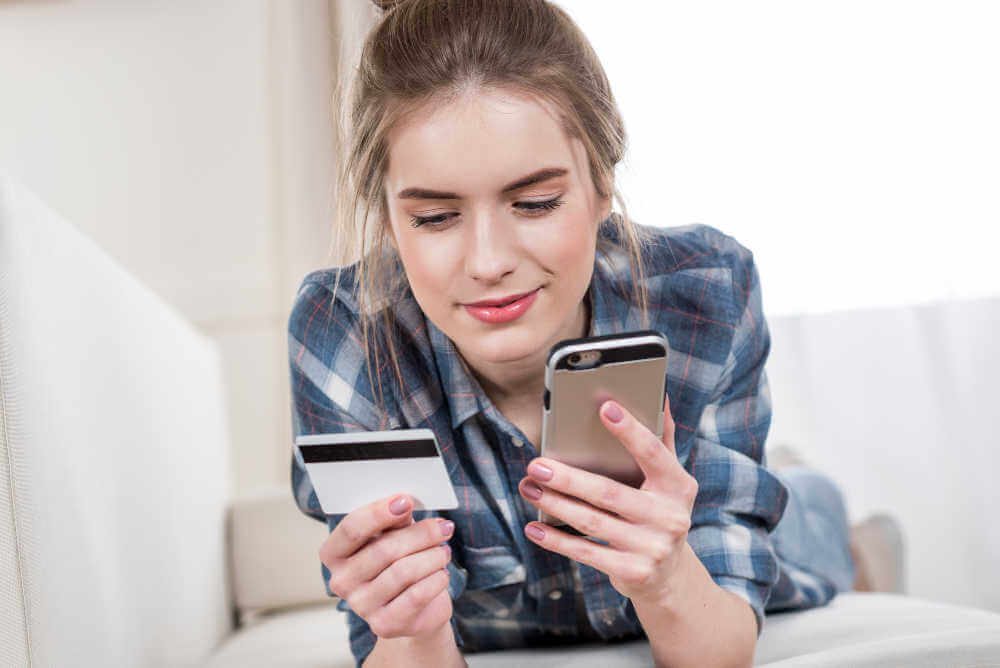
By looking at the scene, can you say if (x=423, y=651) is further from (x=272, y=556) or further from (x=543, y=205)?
(x=272, y=556)

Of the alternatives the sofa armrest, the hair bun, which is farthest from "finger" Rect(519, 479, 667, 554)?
the sofa armrest

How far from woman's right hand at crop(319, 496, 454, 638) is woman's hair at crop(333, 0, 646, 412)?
0.31 meters

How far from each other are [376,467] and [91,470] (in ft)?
1.48

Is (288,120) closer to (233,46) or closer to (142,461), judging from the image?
(233,46)

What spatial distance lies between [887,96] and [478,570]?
211 cm

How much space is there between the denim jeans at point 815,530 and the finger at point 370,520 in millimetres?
755

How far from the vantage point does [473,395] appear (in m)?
0.95

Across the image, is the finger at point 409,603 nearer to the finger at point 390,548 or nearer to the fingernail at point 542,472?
the finger at point 390,548

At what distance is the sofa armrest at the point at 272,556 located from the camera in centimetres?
153

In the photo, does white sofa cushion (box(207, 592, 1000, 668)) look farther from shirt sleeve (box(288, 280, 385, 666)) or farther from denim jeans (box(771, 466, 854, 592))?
shirt sleeve (box(288, 280, 385, 666))

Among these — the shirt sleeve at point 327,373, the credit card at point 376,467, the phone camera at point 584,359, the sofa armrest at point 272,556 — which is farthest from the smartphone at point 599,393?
the sofa armrest at point 272,556

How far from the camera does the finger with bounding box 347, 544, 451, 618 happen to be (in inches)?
27.8

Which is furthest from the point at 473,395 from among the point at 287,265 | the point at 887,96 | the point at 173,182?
the point at 887,96

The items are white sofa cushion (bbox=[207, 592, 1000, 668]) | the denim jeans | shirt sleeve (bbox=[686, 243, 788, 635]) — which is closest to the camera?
white sofa cushion (bbox=[207, 592, 1000, 668])
